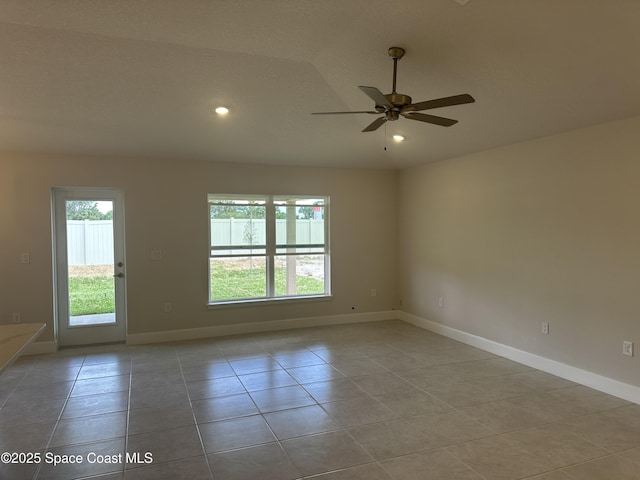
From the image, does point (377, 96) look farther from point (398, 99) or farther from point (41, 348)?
point (41, 348)

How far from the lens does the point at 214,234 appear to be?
19.2ft

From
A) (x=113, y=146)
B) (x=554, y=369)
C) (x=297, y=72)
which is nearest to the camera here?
(x=297, y=72)

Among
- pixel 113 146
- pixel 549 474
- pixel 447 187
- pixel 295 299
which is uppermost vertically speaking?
pixel 113 146

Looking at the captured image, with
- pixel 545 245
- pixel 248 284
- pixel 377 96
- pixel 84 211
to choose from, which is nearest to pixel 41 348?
pixel 84 211

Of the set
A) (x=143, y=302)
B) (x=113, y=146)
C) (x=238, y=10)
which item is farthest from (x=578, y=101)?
(x=143, y=302)

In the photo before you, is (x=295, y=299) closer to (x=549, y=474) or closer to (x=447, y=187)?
(x=447, y=187)

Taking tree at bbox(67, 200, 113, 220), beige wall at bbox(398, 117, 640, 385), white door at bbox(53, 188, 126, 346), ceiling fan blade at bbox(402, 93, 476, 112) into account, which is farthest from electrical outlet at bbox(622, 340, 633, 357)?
tree at bbox(67, 200, 113, 220)

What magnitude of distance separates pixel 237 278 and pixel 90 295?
1.89 meters

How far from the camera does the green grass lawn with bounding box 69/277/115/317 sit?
17.4 ft

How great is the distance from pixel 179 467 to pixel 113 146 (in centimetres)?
377

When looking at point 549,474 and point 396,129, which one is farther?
point 396,129

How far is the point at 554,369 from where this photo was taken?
421cm

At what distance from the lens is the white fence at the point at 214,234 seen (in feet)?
17.3

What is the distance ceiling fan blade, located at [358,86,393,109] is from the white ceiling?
0.62m
